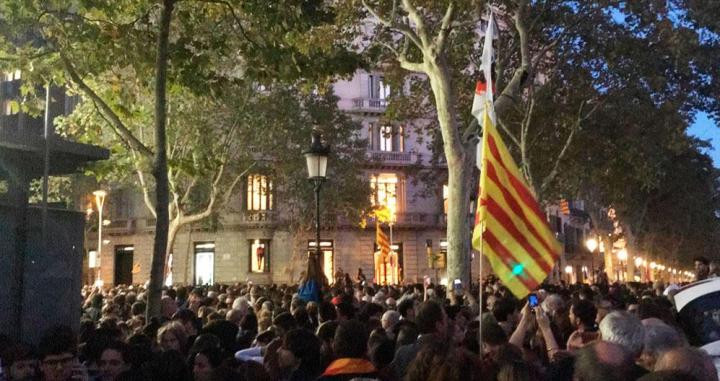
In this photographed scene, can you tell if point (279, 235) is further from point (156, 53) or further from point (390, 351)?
point (390, 351)

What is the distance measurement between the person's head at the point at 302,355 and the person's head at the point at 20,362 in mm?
2052

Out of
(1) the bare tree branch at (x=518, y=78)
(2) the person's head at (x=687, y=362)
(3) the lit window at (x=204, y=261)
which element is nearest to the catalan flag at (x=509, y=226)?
(2) the person's head at (x=687, y=362)

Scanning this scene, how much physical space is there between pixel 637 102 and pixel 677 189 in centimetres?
2719

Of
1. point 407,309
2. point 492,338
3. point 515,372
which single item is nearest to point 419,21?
point 407,309

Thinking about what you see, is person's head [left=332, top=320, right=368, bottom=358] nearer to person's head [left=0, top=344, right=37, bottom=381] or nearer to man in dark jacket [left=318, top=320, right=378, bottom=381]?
man in dark jacket [left=318, top=320, right=378, bottom=381]

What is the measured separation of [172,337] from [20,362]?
62.3 inches

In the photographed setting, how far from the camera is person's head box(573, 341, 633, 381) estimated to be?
184 inches

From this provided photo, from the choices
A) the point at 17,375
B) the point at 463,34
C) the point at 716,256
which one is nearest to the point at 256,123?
the point at 463,34

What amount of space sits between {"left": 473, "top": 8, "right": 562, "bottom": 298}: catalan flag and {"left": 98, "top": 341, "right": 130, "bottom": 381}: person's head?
126 inches

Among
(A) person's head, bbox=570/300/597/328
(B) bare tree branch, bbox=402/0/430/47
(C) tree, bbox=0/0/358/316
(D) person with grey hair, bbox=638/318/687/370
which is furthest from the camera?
(B) bare tree branch, bbox=402/0/430/47

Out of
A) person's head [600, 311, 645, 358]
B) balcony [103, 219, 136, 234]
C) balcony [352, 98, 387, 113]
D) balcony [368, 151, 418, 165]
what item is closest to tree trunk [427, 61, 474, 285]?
person's head [600, 311, 645, 358]

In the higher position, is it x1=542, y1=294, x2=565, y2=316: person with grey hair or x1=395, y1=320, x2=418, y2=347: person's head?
x1=542, y1=294, x2=565, y2=316: person with grey hair

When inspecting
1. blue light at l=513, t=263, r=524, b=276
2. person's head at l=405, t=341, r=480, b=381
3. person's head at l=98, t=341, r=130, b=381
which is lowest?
person's head at l=98, t=341, r=130, b=381

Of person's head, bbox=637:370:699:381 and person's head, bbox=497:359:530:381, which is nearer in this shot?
person's head, bbox=637:370:699:381
